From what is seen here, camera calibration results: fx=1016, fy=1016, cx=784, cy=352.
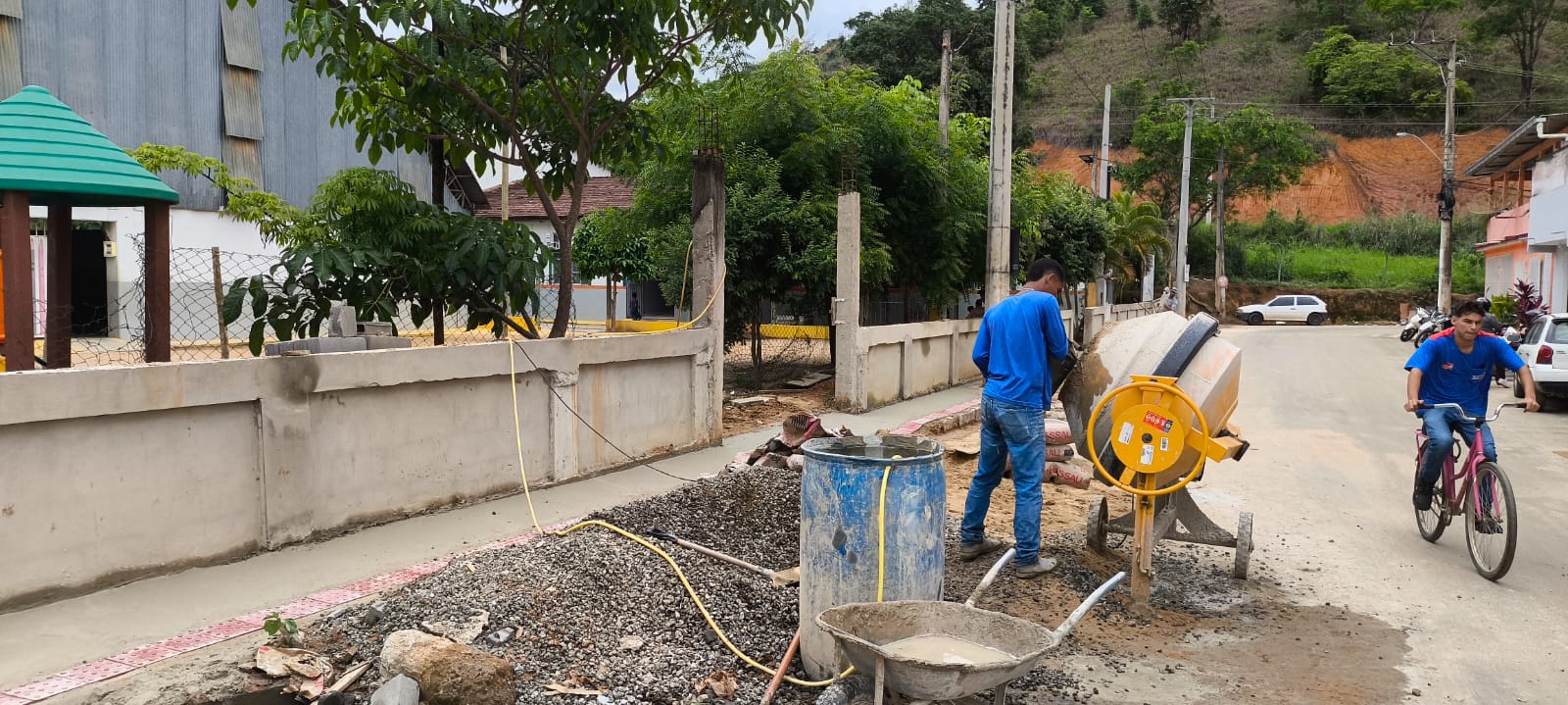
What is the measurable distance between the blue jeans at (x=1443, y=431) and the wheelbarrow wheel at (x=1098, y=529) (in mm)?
2289

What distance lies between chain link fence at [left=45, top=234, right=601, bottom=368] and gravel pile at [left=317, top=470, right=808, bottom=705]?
15.7 ft

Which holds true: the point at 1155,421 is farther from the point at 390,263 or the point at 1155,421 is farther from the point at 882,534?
the point at 390,263

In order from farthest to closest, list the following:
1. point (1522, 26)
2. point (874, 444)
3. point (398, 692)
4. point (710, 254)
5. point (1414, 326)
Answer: point (1522, 26), point (1414, 326), point (710, 254), point (874, 444), point (398, 692)

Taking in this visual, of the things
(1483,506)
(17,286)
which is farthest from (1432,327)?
(17,286)

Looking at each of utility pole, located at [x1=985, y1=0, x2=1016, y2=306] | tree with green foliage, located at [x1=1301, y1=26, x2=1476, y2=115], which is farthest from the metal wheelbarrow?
tree with green foliage, located at [x1=1301, y1=26, x2=1476, y2=115]

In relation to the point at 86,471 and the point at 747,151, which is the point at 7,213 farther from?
the point at 747,151

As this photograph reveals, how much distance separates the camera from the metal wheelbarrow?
11.5 feet

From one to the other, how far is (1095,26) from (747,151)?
9518 centimetres

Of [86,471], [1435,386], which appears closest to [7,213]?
[86,471]

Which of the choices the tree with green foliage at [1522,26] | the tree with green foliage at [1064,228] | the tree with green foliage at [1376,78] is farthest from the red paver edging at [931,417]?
the tree with green foliage at [1522,26]

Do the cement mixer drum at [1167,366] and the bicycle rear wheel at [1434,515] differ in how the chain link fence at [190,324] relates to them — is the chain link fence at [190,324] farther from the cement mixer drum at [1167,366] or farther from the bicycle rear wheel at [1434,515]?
the bicycle rear wheel at [1434,515]

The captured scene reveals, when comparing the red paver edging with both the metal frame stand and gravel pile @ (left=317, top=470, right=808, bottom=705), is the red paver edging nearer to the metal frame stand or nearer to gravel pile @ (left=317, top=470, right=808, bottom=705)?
the metal frame stand

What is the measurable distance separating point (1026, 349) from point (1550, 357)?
1326cm

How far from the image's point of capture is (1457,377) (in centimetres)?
685
